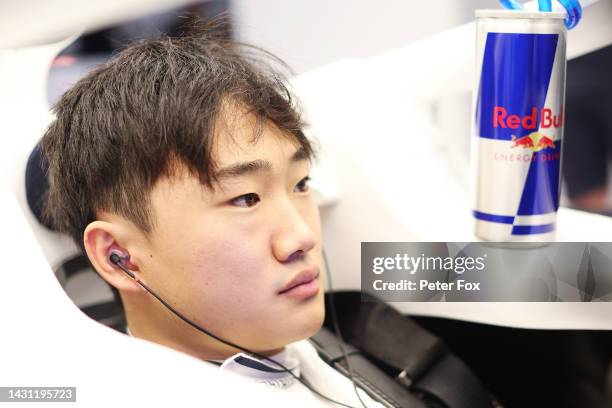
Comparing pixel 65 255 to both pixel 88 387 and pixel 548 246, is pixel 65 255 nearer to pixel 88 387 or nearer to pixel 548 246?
pixel 88 387

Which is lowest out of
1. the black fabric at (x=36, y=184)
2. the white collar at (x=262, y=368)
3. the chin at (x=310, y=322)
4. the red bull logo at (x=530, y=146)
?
the white collar at (x=262, y=368)

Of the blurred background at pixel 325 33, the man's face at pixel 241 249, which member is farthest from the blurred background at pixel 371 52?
the man's face at pixel 241 249

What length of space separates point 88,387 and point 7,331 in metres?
0.09

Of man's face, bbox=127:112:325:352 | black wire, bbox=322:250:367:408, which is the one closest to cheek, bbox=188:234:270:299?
man's face, bbox=127:112:325:352

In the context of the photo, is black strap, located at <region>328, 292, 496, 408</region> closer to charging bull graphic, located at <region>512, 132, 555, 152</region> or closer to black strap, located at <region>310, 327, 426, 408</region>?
black strap, located at <region>310, 327, 426, 408</region>

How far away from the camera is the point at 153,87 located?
663 millimetres

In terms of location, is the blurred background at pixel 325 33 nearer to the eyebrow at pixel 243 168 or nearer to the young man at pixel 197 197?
the young man at pixel 197 197

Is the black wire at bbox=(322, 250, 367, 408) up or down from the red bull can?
down

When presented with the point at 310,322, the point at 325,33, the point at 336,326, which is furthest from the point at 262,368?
the point at 325,33

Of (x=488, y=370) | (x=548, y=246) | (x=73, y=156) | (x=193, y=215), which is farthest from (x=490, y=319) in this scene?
(x=73, y=156)

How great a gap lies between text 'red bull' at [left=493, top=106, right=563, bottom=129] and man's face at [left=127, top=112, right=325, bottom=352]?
0.66 feet

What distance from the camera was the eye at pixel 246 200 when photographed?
25.3 inches

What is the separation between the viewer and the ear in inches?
26.1

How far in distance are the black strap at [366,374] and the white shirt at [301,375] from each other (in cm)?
1
